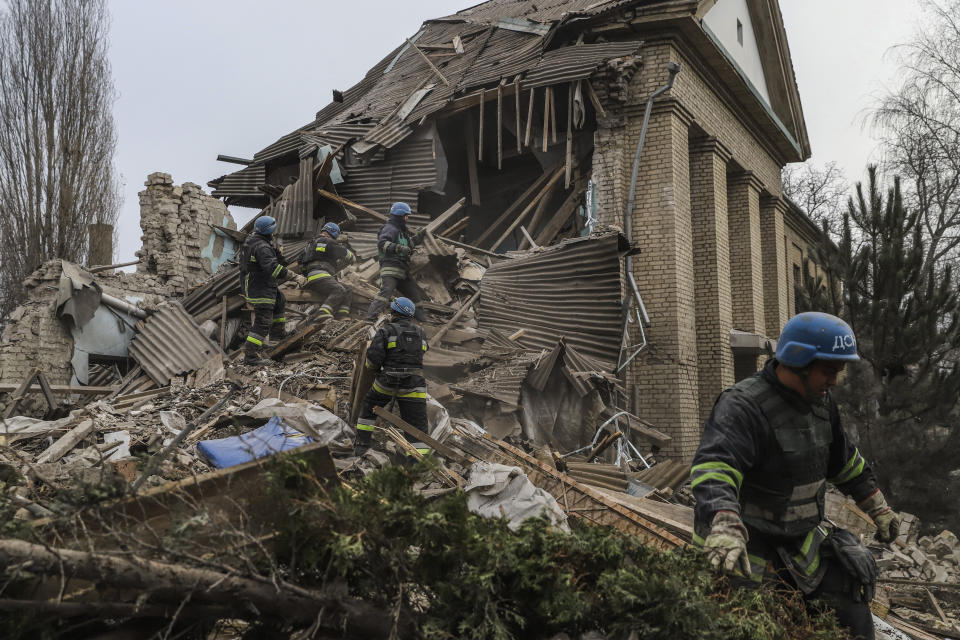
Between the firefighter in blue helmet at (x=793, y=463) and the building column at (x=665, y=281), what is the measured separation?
787cm

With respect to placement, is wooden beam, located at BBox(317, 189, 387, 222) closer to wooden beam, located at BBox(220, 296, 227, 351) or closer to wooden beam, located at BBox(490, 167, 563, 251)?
wooden beam, located at BBox(490, 167, 563, 251)

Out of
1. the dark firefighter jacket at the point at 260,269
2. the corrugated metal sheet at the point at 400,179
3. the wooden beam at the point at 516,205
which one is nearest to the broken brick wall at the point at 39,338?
the dark firefighter jacket at the point at 260,269

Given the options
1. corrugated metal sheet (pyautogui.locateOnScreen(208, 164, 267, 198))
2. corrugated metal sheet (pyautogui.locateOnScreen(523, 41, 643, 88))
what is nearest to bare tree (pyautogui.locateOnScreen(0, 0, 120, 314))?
corrugated metal sheet (pyautogui.locateOnScreen(208, 164, 267, 198))

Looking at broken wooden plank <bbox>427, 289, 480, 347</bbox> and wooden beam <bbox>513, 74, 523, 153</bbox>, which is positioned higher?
wooden beam <bbox>513, 74, 523, 153</bbox>

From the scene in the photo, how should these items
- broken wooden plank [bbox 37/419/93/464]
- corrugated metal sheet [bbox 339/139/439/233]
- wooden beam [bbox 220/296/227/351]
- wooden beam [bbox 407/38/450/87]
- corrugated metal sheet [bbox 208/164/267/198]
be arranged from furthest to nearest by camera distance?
corrugated metal sheet [bbox 208/164/267/198] < wooden beam [bbox 407/38/450/87] < corrugated metal sheet [bbox 339/139/439/233] < wooden beam [bbox 220/296/227/351] < broken wooden plank [bbox 37/419/93/464]

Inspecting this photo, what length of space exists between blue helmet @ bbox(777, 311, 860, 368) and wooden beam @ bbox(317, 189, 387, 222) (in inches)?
375

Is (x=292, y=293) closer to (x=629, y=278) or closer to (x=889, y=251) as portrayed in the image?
(x=629, y=278)

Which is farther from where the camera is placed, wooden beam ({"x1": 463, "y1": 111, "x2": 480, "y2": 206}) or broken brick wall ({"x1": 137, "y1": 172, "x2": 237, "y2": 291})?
wooden beam ({"x1": 463, "y1": 111, "x2": 480, "y2": 206})

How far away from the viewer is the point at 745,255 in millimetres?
14727

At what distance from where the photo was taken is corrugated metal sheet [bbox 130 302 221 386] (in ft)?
29.7

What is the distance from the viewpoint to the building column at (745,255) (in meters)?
14.5

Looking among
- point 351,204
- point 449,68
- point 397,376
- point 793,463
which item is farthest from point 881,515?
point 449,68

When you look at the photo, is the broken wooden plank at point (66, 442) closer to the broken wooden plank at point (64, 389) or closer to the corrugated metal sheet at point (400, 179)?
the broken wooden plank at point (64, 389)

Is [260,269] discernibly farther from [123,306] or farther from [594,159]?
[594,159]
